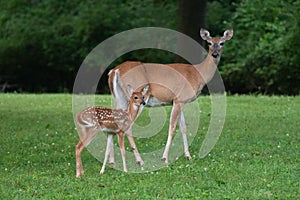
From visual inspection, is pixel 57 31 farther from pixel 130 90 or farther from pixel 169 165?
pixel 169 165

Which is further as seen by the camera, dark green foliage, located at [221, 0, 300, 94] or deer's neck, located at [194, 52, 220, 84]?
dark green foliage, located at [221, 0, 300, 94]

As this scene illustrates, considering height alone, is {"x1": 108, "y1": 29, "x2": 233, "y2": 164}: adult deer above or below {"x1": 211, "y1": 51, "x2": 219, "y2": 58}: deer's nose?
below

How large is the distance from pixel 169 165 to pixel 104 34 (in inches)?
628

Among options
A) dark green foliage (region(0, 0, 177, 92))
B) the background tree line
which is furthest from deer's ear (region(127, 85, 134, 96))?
dark green foliage (region(0, 0, 177, 92))

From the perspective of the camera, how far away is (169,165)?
33.4 ft

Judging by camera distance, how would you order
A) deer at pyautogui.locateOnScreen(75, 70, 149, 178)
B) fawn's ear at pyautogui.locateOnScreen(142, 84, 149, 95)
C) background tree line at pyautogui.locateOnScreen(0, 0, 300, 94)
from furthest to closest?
background tree line at pyautogui.locateOnScreen(0, 0, 300, 94)
fawn's ear at pyautogui.locateOnScreen(142, 84, 149, 95)
deer at pyautogui.locateOnScreen(75, 70, 149, 178)

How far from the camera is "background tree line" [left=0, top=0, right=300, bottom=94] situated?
23781 mm

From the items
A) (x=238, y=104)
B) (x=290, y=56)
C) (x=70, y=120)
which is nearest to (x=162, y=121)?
(x=70, y=120)

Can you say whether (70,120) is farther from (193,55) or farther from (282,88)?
(282,88)

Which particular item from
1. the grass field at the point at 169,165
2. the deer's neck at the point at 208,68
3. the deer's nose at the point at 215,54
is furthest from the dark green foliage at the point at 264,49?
the deer's nose at the point at 215,54

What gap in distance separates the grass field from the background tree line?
26.0 feet

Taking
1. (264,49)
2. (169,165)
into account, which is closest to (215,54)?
(169,165)

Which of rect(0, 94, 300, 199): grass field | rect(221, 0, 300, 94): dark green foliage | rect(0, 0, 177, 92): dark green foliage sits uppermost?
rect(0, 94, 300, 199): grass field

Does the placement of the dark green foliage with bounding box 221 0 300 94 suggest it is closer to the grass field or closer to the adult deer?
the grass field
